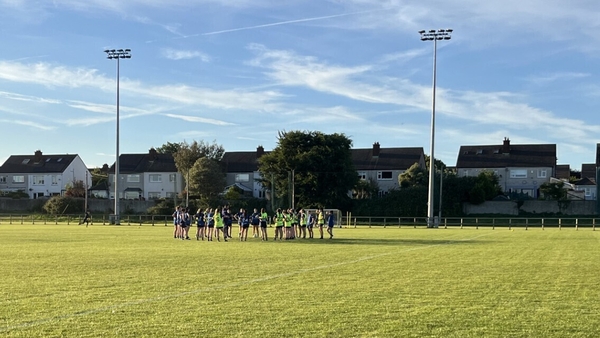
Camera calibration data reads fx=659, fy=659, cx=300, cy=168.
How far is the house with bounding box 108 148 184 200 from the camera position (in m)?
98.1

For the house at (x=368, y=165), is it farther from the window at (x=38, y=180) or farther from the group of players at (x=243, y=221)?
the group of players at (x=243, y=221)

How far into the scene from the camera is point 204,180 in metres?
84.2

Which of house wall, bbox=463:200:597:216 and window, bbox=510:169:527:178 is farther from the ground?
window, bbox=510:169:527:178

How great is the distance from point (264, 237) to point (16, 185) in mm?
83026

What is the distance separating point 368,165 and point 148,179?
33.2 meters

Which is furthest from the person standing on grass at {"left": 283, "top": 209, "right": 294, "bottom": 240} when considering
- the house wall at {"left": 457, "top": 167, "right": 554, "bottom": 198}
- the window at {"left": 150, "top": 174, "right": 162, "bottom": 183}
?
the window at {"left": 150, "top": 174, "right": 162, "bottom": 183}

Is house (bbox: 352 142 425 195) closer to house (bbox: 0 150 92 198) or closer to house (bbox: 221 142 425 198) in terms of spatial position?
house (bbox: 221 142 425 198)

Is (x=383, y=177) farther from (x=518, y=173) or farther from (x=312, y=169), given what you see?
(x=312, y=169)

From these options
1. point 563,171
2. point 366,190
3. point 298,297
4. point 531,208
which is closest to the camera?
point 298,297

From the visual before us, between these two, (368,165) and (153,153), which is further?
(153,153)

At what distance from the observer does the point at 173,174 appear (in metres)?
97.9

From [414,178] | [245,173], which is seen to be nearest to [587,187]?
[414,178]

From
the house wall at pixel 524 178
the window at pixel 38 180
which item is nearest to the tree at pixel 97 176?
the window at pixel 38 180

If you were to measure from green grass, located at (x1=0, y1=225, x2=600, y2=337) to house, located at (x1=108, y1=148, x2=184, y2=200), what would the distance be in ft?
260
